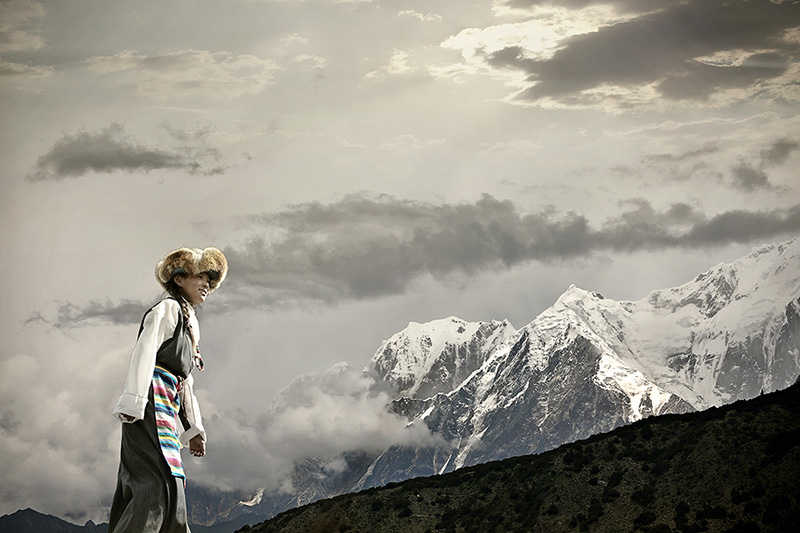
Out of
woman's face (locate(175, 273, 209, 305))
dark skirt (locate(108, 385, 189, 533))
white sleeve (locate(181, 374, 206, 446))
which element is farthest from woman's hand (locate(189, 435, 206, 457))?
woman's face (locate(175, 273, 209, 305))

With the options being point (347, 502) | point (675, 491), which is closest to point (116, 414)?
point (675, 491)

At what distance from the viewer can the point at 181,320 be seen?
23.9ft

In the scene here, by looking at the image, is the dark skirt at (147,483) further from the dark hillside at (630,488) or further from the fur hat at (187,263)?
the dark hillside at (630,488)

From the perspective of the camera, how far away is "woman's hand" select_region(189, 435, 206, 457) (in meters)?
7.65

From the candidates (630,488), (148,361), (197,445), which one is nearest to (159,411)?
(148,361)

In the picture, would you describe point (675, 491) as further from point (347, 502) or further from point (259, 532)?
point (259, 532)

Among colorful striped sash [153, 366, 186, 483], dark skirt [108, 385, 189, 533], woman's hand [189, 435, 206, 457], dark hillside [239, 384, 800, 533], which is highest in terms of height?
colorful striped sash [153, 366, 186, 483]

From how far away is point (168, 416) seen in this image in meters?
7.10

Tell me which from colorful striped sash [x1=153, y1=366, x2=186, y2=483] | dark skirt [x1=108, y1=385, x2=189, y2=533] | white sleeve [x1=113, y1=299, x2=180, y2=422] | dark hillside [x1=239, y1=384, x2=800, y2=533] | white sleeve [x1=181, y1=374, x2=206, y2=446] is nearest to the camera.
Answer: white sleeve [x1=113, y1=299, x2=180, y2=422]

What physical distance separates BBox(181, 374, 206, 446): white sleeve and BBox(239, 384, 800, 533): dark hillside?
187 ft

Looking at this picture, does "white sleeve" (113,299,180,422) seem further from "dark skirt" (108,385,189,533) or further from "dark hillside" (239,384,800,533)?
"dark hillside" (239,384,800,533)

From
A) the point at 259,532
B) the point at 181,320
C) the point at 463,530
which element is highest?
the point at 181,320

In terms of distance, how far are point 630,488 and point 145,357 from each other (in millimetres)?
70069

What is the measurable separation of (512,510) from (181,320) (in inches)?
2863
